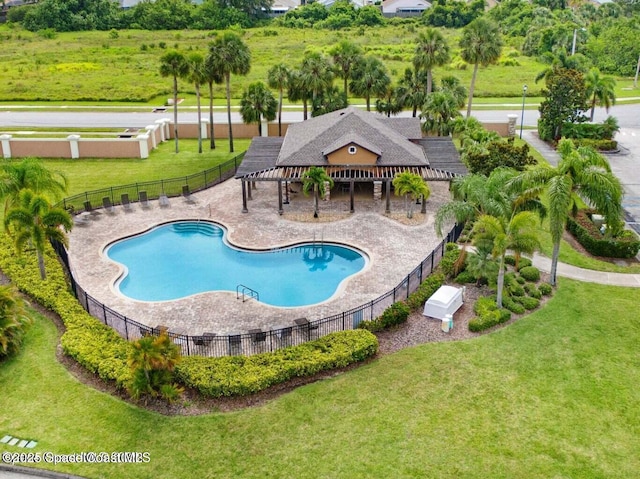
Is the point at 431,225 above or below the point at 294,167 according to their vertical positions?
below

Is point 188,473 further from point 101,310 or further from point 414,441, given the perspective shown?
point 101,310

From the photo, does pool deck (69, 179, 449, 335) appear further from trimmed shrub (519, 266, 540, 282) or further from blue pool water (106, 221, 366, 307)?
trimmed shrub (519, 266, 540, 282)

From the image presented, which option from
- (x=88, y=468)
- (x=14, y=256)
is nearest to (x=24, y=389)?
(x=88, y=468)

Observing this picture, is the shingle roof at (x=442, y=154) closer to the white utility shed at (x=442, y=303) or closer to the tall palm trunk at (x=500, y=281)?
the tall palm trunk at (x=500, y=281)

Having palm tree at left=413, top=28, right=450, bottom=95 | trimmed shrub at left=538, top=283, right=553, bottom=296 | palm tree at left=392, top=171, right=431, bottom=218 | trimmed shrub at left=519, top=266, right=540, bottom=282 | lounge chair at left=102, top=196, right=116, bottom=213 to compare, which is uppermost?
palm tree at left=413, top=28, right=450, bottom=95

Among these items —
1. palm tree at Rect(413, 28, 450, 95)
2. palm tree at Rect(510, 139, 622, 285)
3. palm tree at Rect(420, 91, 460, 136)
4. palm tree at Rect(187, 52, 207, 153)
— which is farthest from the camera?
palm tree at Rect(413, 28, 450, 95)

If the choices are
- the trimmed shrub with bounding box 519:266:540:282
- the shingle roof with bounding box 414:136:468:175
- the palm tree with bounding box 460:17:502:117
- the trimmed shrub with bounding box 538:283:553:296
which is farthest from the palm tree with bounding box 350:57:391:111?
the trimmed shrub with bounding box 538:283:553:296

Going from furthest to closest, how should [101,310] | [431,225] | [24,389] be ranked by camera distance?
[431,225]
[101,310]
[24,389]
